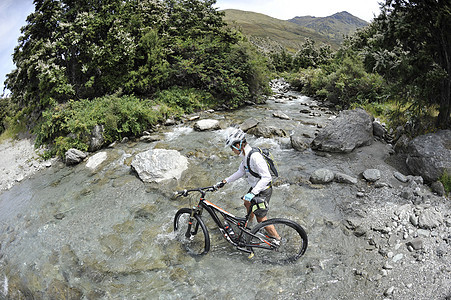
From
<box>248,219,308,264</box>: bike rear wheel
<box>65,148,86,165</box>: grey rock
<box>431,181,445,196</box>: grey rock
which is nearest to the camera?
<box>248,219,308,264</box>: bike rear wheel

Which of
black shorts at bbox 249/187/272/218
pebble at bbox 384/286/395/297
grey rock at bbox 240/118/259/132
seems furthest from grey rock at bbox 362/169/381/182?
grey rock at bbox 240/118/259/132

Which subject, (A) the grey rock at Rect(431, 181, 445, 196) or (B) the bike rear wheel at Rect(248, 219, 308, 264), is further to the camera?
(A) the grey rock at Rect(431, 181, 445, 196)

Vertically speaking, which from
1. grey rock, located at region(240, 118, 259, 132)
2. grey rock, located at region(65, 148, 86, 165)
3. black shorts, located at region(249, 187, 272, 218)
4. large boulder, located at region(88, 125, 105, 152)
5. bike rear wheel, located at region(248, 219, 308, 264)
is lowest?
bike rear wheel, located at region(248, 219, 308, 264)

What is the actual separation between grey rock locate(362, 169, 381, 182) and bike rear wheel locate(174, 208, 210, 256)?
234 inches

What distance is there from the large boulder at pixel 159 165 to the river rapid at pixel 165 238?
31cm

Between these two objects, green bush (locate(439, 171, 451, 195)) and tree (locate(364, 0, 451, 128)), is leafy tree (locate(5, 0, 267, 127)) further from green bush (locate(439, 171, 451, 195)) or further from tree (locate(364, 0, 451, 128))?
green bush (locate(439, 171, 451, 195))

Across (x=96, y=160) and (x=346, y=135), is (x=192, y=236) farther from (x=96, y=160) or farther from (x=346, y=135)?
(x=346, y=135)

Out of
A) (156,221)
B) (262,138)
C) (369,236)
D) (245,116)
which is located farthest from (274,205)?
(245,116)

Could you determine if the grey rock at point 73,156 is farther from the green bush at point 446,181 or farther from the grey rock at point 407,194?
the green bush at point 446,181

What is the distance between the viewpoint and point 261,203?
183 inches

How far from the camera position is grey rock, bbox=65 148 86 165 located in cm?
1155

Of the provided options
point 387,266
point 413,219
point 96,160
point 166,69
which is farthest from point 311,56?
point 387,266

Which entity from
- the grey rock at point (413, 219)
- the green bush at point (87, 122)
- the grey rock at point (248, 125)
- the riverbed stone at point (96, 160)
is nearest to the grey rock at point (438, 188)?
the grey rock at point (413, 219)

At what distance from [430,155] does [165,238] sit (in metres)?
8.68
